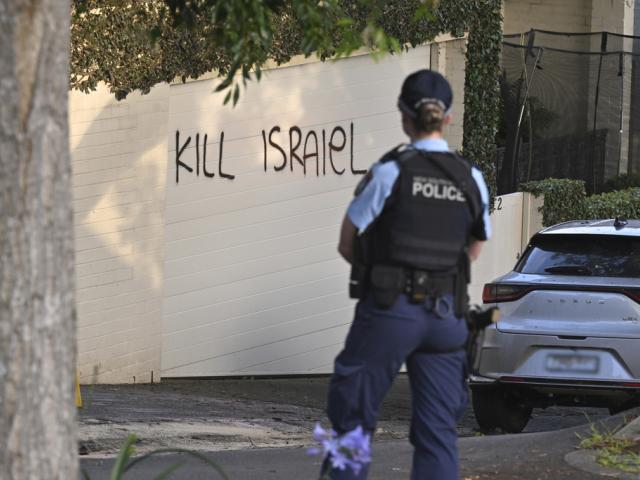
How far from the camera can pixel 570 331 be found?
8688 millimetres

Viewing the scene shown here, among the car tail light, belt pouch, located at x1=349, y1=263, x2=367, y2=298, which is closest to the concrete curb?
the car tail light

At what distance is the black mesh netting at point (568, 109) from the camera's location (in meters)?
16.8

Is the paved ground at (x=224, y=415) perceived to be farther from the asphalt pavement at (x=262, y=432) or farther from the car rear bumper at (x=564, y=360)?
the car rear bumper at (x=564, y=360)

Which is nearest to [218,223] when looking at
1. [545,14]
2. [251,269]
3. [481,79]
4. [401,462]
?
[251,269]

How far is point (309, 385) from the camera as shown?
12.2m

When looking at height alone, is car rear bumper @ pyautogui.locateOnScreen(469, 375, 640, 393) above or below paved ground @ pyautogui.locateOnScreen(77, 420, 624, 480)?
above

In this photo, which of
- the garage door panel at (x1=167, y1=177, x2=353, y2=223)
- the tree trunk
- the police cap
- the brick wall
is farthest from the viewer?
the garage door panel at (x1=167, y1=177, x2=353, y2=223)

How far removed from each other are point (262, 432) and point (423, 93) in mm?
4541

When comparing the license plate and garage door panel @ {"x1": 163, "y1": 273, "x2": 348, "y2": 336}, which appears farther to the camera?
garage door panel @ {"x1": 163, "y1": 273, "x2": 348, "y2": 336}

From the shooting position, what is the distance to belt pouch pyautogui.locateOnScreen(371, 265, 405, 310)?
188 inches

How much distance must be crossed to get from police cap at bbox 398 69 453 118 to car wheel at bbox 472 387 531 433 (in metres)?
4.62

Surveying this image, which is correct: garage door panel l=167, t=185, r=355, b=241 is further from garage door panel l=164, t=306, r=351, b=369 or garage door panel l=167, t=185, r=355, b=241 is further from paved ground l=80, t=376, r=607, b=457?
paved ground l=80, t=376, r=607, b=457

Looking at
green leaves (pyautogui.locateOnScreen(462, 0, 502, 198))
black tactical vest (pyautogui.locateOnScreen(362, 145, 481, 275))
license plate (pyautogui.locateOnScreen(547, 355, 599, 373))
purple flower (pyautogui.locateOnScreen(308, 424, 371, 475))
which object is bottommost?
license plate (pyautogui.locateOnScreen(547, 355, 599, 373))

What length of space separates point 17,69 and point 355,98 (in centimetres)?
921
